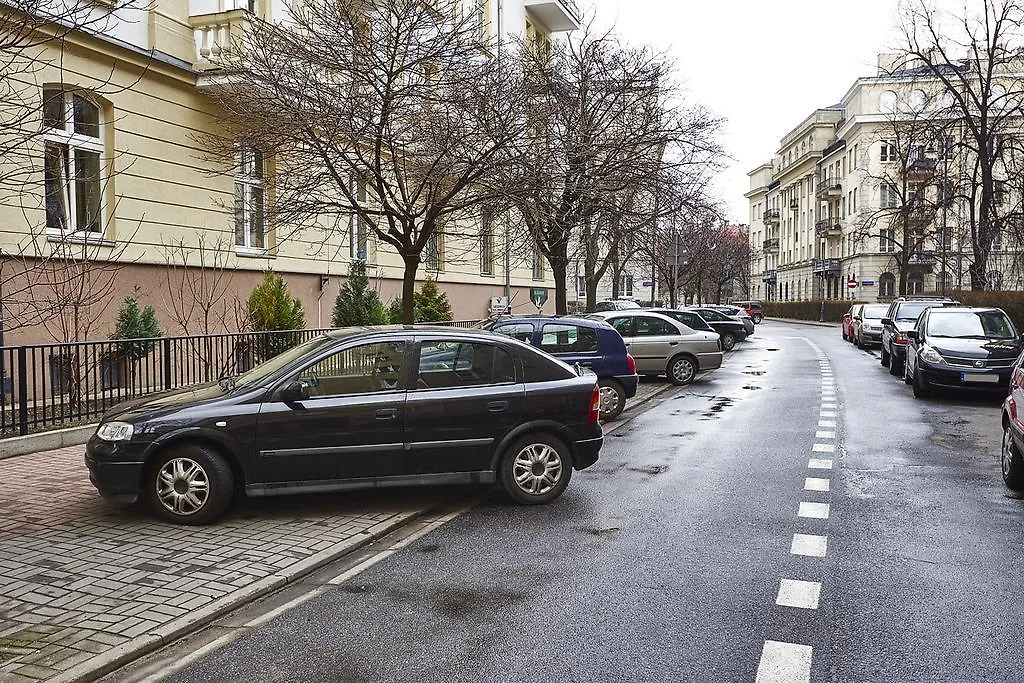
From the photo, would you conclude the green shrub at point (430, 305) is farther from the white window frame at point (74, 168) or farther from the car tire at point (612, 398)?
the car tire at point (612, 398)

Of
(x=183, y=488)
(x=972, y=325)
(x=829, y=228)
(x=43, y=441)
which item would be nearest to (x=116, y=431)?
(x=183, y=488)

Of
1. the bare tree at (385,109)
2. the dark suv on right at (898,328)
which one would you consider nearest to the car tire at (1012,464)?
the bare tree at (385,109)

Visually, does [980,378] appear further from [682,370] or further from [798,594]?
[798,594]

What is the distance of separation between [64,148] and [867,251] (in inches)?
2967

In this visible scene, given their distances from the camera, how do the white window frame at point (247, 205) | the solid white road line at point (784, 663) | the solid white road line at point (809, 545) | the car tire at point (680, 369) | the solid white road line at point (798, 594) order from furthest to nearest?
the car tire at point (680, 369)
the white window frame at point (247, 205)
the solid white road line at point (809, 545)
the solid white road line at point (798, 594)
the solid white road line at point (784, 663)

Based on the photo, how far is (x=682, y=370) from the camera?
2030cm

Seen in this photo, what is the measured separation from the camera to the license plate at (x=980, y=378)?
16.3m

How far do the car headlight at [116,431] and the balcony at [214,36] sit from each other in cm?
1107

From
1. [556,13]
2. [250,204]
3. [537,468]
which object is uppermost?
[556,13]

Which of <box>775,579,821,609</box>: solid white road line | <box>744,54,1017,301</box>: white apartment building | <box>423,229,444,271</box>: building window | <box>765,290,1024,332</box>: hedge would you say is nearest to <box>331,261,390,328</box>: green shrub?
<box>423,229,444,271</box>: building window

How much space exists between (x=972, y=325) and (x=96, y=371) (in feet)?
50.2

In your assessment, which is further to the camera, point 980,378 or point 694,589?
point 980,378

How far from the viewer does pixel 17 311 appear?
45.3 ft

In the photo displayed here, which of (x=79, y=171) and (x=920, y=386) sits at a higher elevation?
(x=79, y=171)
